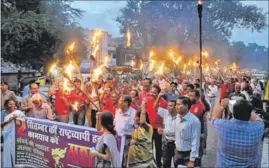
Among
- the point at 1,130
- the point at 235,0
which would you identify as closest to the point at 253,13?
the point at 235,0

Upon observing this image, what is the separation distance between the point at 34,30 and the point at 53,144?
18.1 m

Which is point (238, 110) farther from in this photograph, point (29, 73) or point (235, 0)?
point (235, 0)

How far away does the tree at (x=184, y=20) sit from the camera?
44.6 m

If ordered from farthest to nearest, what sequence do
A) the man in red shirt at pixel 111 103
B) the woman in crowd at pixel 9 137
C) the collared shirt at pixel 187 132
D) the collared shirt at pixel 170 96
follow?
the man in red shirt at pixel 111 103 < the collared shirt at pixel 170 96 < the woman in crowd at pixel 9 137 < the collared shirt at pixel 187 132

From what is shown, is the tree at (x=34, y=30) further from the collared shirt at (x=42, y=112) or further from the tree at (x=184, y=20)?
the tree at (x=184, y=20)

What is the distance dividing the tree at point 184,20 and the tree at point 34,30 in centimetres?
1676

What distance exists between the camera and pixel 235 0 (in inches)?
1945

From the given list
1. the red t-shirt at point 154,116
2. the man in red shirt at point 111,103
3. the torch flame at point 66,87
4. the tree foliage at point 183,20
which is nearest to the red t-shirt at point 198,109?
the red t-shirt at point 154,116

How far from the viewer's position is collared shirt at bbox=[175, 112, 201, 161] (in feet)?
18.4

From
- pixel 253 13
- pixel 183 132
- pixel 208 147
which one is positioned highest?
pixel 253 13

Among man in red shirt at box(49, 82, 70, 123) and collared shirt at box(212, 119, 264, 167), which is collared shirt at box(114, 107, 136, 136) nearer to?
collared shirt at box(212, 119, 264, 167)

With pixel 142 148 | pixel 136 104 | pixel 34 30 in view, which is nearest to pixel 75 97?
pixel 136 104

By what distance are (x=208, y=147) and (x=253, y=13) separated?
138ft

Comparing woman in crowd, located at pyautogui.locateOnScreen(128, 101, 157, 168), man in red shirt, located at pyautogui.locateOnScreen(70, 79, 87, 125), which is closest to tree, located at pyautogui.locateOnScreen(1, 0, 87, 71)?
man in red shirt, located at pyautogui.locateOnScreen(70, 79, 87, 125)
